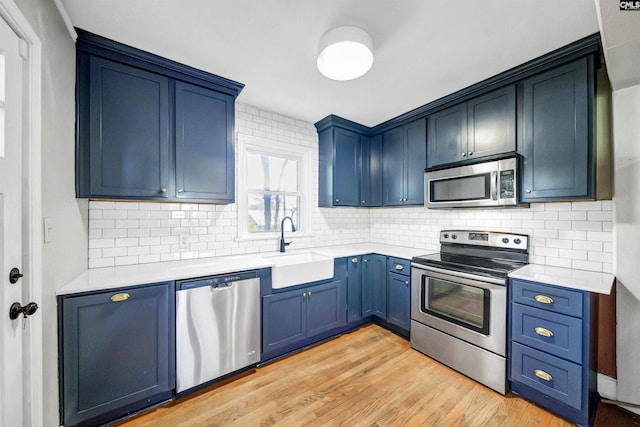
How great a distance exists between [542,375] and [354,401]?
1312 mm

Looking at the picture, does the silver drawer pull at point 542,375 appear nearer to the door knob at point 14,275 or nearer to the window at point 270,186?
the window at point 270,186

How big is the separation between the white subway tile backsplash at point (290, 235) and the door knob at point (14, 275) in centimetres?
94

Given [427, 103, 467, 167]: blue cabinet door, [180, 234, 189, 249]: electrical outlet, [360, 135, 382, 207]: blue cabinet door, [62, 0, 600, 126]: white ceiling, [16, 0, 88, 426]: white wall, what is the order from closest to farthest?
1. [16, 0, 88, 426]: white wall
2. [62, 0, 600, 126]: white ceiling
3. [180, 234, 189, 249]: electrical outlet
4. [427, 103, 467, 167]: blue cabinet door
5. [360, 135, 382, 207]: blue cabinet door

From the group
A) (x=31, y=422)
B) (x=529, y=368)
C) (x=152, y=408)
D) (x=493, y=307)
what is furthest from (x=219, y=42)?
(x=529, y=368)

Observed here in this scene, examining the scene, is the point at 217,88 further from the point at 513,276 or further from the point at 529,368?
the point at 529,368

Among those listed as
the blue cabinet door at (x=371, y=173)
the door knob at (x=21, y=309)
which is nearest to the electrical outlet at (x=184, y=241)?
the door knob at (x=21, y=309)

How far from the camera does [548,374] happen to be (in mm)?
1698

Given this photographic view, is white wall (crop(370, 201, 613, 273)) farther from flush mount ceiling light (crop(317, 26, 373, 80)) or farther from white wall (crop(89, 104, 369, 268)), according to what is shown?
flush mount ceiling light (crop(317, 26, 373, 80))

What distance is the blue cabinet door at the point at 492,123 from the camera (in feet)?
7.01

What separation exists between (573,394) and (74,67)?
392 cm

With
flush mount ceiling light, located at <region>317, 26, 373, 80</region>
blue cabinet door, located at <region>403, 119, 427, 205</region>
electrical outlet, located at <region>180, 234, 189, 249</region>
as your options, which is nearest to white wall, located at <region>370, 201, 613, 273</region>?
blue cabinet door, located at <region>403, 119, 427, 205</region>

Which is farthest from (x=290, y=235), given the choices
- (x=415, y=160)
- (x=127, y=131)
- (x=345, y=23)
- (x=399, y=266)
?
(x=345, y=23)

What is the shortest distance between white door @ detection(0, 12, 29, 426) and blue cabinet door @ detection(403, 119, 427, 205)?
3.05 metres

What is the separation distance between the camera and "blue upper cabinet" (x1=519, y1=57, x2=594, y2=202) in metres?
1.77
